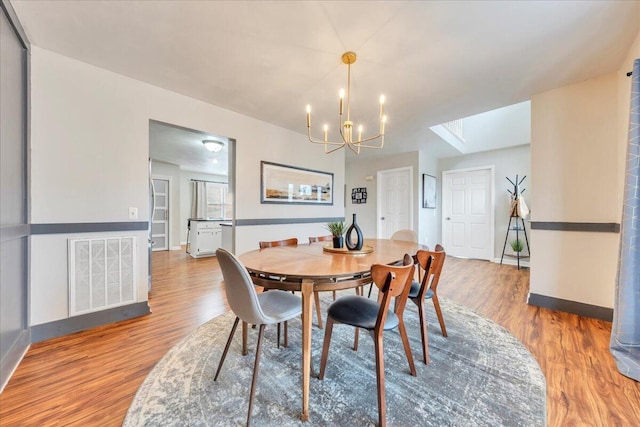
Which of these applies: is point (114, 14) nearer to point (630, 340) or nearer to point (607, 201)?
point (630, 340)

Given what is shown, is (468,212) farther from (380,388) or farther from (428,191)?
(380,388)

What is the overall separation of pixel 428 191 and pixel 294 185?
316 centimetres

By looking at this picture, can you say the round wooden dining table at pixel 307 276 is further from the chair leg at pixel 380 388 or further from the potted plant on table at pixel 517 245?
the potted plant on table at pixel 517 245

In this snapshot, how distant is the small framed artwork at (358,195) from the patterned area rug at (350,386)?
451 cm

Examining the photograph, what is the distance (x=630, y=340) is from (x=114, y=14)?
4.18m

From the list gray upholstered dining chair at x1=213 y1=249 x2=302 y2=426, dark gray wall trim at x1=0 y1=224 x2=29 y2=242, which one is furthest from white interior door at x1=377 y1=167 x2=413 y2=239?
dark gray wall trim at x1=0 y1=224 x2=29 y2=242

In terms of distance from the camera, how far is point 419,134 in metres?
4.25

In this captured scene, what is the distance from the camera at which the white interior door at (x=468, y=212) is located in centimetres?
516

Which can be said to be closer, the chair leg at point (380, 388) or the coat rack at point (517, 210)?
the chair leg at point (380, 388)

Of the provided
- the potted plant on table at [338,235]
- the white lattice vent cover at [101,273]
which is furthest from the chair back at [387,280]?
the white lattice vent cover at [101,273]

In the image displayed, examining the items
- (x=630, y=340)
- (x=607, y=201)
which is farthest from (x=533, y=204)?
(x=630, y=340)

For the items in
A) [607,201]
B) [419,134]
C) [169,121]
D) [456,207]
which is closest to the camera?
[607,201]

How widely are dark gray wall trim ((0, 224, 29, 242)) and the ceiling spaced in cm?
145

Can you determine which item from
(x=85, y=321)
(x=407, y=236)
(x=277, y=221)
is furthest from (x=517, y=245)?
(x=85, y=321)
